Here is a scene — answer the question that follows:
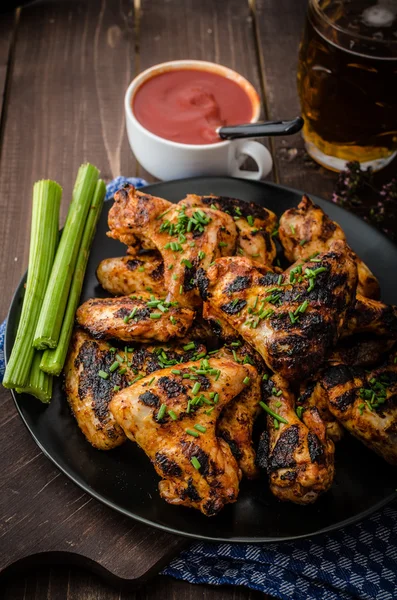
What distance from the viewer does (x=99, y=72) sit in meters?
3.93

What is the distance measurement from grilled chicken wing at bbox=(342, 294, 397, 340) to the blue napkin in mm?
744

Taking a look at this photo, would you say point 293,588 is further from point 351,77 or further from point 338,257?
point 351,77


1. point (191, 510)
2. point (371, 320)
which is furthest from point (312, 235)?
point (191, 510)

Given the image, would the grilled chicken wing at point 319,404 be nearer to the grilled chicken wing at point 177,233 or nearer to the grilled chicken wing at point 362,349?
the grilled chicken wing at point 362,349

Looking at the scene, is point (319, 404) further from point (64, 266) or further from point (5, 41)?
point (5, 41)

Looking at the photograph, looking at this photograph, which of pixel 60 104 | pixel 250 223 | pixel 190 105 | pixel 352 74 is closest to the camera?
pixel 250 223

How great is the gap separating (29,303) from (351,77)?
1.67m

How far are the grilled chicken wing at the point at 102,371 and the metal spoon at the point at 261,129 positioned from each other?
107cm

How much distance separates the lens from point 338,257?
2.32 m

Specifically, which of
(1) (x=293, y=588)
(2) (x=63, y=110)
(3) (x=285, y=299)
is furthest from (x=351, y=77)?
(1) (x=293, y=588)

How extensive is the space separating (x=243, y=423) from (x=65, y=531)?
678 mm

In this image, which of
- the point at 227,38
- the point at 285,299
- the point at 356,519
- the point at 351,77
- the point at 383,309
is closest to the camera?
the point at 356,519

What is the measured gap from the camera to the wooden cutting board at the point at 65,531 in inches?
85.9

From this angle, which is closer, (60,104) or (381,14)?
(381,14)
